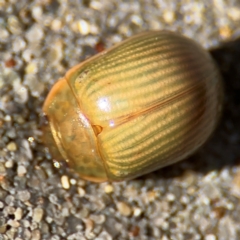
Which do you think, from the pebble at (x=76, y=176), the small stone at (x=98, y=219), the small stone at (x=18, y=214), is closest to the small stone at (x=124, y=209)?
the pebble at (x=76, y=176)

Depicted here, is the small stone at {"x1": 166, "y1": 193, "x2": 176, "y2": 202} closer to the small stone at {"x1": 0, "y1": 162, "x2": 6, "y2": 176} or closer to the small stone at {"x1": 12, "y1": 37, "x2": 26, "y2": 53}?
the small stone at {"x1": 0, "y1": 162, "x2": 6, "y2": 176}

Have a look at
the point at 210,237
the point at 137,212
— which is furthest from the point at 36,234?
the point at 210,237

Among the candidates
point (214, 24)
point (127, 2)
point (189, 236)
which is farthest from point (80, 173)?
point (214, 24)

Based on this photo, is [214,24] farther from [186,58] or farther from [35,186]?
[35,186]

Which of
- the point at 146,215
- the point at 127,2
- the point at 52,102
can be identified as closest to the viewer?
the point at 52,102

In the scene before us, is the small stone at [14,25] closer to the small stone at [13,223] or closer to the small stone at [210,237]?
the small stone at [13,223]

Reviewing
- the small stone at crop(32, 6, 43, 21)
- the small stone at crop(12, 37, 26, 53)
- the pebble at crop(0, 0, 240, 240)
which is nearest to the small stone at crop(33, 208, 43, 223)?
the pebble at crop(0, 0, 240, 240)
